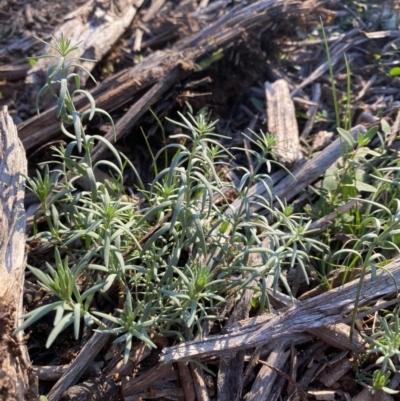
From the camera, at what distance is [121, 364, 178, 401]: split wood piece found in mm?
2248

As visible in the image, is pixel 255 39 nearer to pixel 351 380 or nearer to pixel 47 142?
pixel 47 142

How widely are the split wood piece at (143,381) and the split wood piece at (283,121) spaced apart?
1248mm

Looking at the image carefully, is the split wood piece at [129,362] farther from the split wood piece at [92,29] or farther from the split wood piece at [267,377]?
the split wood piece at [92,29]

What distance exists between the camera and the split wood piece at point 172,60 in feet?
10.1

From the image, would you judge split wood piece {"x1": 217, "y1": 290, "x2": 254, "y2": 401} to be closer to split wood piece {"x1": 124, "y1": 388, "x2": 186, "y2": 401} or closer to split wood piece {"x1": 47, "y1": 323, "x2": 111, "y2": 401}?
split wood piece {"x1": 124, "y1": 388, "x2": 186, "y2": 401}

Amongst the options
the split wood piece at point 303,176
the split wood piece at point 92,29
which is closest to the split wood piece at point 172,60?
the split wood piece at point 92,29

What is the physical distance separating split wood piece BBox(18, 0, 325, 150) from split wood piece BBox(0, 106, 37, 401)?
0.39 metres

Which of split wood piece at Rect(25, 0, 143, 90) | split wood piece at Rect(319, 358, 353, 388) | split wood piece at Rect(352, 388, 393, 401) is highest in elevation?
split wood piece at Rect(25, 0, 143, 90)

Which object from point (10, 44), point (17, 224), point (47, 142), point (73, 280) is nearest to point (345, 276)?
point (73, 280)

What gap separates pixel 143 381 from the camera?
7.43ft

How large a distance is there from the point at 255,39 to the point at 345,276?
1.77m

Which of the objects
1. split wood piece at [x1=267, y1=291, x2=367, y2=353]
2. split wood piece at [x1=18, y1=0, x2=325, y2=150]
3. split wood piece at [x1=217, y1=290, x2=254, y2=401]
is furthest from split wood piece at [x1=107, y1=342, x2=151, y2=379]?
split wood piece at [x1=18, y1=0, x2=325, y2=150]

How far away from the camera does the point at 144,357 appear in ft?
7.62

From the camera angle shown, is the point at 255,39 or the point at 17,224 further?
the point at 255,39
